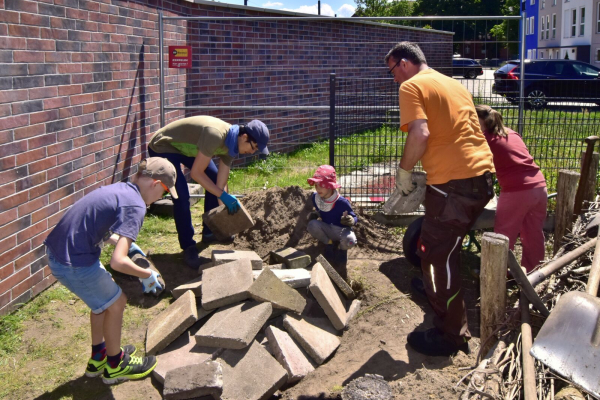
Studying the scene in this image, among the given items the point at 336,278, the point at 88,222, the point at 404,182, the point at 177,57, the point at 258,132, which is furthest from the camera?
the point at 177,57

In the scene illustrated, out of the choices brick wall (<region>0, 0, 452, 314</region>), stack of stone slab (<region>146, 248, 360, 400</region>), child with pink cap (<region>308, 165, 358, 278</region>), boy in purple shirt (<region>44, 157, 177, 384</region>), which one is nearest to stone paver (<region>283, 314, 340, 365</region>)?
stack of stone slab (<region>146, 248, 360, 400</region>)

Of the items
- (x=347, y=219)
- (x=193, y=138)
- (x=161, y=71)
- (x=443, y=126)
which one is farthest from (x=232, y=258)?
(x=161, y=71)

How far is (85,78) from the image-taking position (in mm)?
5664

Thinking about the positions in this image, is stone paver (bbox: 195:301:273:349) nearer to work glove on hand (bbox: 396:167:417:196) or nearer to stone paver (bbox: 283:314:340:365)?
stone paver (bbox: 283:314:340:365)

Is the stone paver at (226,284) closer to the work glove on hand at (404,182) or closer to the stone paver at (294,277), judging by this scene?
the stone paver at (294,277)

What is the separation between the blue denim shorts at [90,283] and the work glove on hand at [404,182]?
2.13 metres

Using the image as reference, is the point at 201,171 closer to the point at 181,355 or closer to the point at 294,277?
the point at 294,277

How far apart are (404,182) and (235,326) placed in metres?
1.62

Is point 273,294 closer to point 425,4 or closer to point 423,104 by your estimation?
point 423,104

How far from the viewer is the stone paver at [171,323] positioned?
4.09 m

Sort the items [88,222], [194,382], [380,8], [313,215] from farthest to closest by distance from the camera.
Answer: [380,8] → [313,215] → [194,382] → [88,222]

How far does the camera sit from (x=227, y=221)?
18.3ft

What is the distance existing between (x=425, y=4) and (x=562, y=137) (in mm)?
59658

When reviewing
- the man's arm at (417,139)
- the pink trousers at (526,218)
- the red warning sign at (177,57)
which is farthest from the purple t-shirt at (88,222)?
the red warning sign at (177,57)
